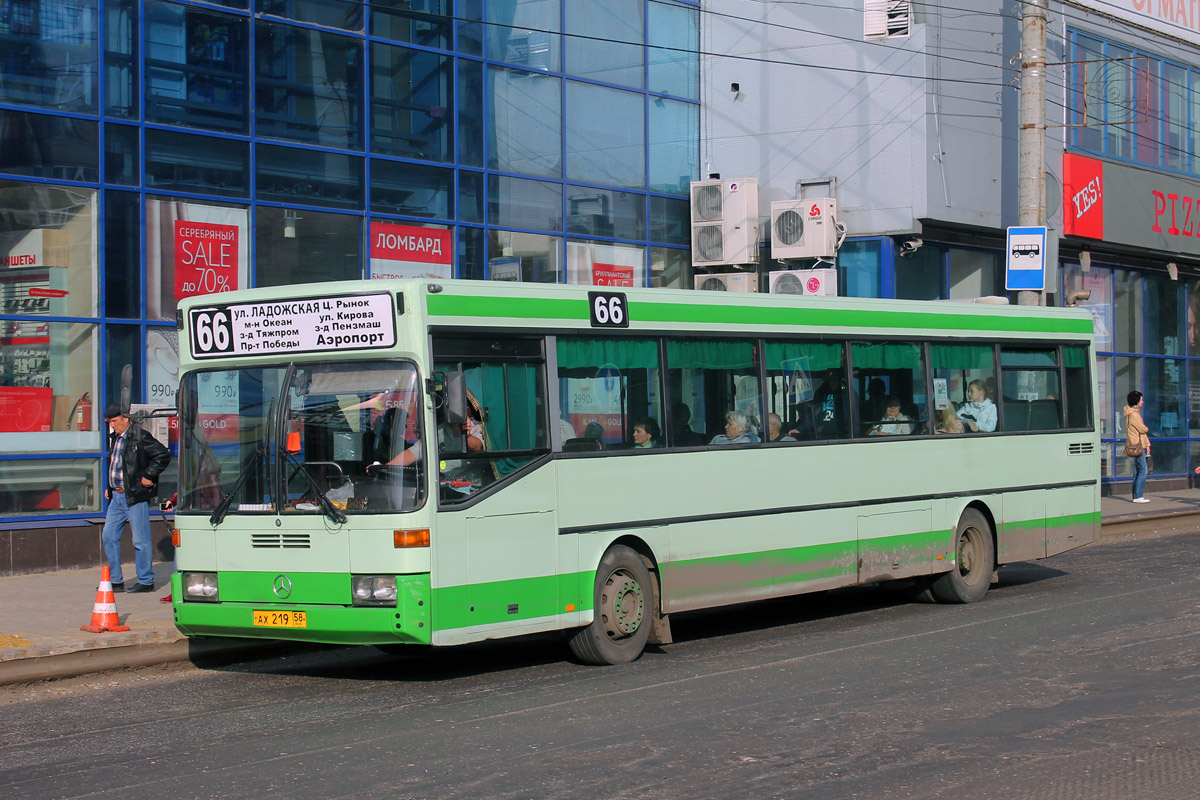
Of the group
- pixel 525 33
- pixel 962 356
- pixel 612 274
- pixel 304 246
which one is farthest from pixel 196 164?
pixel 962 356

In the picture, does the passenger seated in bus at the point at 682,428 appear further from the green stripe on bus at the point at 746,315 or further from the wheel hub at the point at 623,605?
the wheel hub at the point at 623,605

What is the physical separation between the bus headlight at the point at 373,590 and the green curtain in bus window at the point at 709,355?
10.3ft

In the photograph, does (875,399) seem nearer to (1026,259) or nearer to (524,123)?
(1026,259)

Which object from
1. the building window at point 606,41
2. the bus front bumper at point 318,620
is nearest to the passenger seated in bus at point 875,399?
the bus front bumper at point 318,620

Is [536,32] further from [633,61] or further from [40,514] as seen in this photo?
[40,514]

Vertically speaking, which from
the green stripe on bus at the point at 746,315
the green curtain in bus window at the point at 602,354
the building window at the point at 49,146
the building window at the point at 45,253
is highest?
the building window at the point at 49,146

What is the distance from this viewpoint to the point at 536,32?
69.1 ft

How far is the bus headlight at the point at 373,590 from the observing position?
894 cm

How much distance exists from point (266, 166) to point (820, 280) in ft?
33.1

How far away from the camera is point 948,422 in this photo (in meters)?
13.7

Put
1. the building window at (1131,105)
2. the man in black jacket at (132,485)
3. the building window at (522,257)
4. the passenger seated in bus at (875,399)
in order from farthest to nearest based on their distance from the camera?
the building window at (1131,105) < the building window at (522,257) < the man in black jacket at (132,485) < the passenger seated in bus at (875,399)

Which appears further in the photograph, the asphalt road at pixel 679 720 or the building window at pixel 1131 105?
the building window at pixel 1131 105

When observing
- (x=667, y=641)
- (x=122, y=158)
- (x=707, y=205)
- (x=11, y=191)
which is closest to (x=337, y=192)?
(x=122, y=158)

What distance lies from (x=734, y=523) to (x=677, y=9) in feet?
48.8
